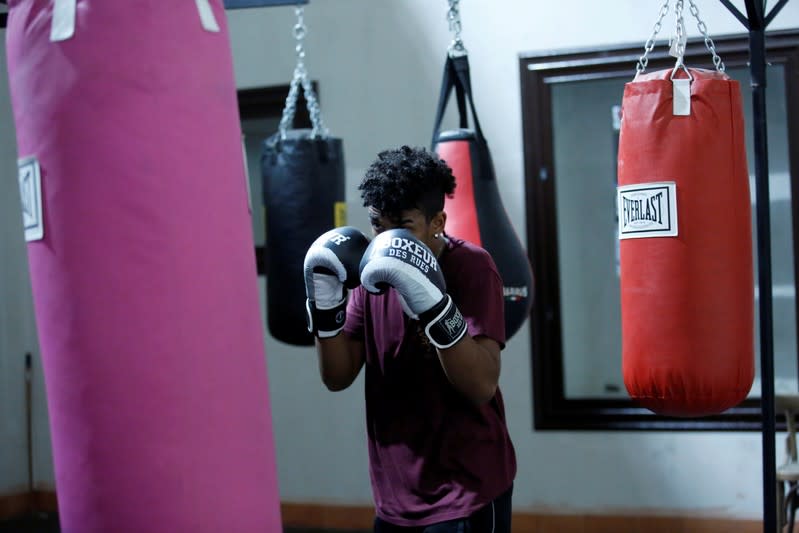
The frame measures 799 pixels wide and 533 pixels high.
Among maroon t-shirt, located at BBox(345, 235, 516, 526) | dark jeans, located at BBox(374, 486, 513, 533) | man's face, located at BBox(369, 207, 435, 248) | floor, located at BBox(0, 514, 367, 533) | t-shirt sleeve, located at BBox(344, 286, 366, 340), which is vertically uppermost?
man's face, located at BBox(369, 207, 435, 248)

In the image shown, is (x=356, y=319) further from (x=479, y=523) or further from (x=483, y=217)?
(x=483, y=217)

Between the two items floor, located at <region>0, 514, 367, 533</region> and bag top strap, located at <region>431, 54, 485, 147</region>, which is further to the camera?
floor, located at <region>0, 514, 367, 533</region>

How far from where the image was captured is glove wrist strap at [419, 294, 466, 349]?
5.91 feet

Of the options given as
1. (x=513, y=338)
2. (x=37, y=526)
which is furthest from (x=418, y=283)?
(x=37, y=526)

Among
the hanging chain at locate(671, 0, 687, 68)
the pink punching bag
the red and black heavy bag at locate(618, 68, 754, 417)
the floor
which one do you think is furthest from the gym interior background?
the pink punching bag

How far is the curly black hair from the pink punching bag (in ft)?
1.55

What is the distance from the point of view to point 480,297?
193 centimetres

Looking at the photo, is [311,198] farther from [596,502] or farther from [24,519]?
[24,519]

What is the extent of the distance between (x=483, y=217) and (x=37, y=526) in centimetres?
302

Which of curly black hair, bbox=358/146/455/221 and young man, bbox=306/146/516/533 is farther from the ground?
curly black hair, bbox=358/146/455/221

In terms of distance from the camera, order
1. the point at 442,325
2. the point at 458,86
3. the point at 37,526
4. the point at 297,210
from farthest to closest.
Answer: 1. the point at 37,526
2. the point at 297,210
3. the point at 458,86
4. the point at 442,325

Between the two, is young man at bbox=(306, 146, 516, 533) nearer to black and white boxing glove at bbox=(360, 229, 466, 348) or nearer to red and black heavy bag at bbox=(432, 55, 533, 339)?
black and white boxing glove at bbox=(360, 229, 466, 348)

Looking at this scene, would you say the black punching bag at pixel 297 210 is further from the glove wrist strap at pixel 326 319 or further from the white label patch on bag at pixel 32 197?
the white label patch on bag at pixel 32 197

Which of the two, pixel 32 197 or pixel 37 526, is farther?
pixel 37 526
